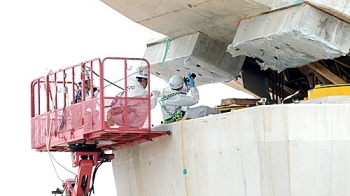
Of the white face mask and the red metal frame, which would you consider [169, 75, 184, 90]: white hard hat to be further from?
the red metal frame

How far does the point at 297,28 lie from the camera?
19062 mm

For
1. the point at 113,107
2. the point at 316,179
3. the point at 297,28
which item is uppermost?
the point at 297,28

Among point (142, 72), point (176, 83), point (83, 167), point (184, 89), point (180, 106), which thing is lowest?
point (83, 167)

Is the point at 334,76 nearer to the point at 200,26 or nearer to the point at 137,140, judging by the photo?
the point at 200,26

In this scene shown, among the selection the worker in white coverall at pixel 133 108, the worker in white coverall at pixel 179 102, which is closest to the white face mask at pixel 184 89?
the worker in white coverall at pixel 179 102

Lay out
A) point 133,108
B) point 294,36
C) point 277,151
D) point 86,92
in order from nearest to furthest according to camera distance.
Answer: point 277,151
point 294,36
point 133,108
point 86,92

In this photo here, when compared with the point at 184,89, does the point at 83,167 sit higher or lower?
lower

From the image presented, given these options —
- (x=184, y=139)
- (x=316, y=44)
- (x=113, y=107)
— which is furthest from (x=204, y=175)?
(x=316, y=44)

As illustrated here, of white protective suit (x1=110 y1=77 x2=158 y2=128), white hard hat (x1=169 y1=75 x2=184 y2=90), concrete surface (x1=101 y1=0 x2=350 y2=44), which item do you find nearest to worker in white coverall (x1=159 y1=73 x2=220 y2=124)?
white hard hat (x1=169 y1=75 x2=184 y2=90)

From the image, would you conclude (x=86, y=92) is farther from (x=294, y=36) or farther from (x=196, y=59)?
(x=294, y=36)

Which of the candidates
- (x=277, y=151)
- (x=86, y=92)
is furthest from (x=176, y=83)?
(x=277, y=151)

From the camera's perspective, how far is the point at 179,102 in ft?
67.6

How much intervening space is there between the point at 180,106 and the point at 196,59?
6.70 feet

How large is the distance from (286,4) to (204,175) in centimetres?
371
